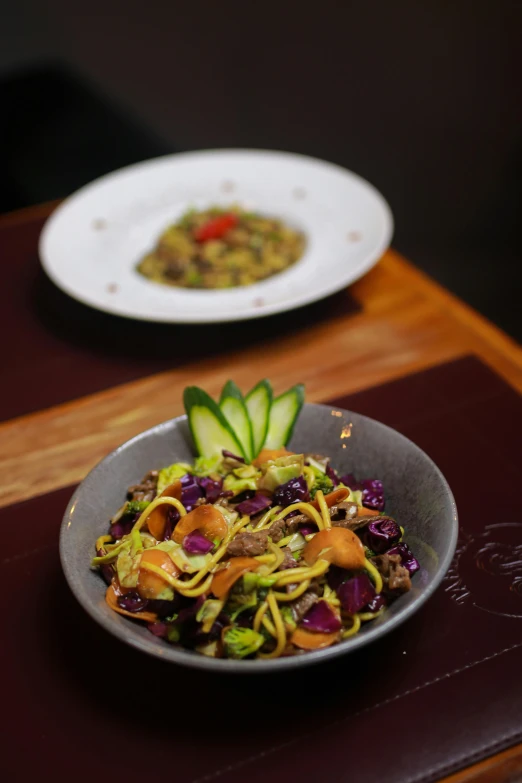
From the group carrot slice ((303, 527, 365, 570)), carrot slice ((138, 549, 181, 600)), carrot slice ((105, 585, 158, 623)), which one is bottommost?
carrot slice ((105, 585, 158, 623))

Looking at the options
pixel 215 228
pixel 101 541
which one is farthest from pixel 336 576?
pixel 215 228

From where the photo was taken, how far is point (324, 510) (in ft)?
3.72

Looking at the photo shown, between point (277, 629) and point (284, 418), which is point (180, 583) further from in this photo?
point (284, 418)

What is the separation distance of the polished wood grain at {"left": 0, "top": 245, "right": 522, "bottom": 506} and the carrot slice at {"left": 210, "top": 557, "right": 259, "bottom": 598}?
1.80ft

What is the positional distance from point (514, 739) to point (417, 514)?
32cm

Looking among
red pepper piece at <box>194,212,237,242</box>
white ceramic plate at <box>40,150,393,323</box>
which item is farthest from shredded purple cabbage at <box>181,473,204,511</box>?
red pepper piece at <box>194,212,237,242</box>

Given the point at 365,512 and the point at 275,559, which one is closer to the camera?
the point at 275,559

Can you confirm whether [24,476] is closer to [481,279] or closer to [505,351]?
[505,351]

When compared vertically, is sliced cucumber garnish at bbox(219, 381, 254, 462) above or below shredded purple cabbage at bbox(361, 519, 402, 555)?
below

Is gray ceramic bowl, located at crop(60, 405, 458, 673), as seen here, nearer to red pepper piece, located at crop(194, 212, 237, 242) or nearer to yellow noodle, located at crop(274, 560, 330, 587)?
yellow noodle, located at crop(274, 560, 330, 587)

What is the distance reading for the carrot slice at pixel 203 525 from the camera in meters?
1.13

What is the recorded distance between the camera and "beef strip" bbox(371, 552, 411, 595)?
1050 mm

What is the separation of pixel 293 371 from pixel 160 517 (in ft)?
2.15

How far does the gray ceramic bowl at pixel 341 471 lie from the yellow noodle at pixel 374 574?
0.10 feet
